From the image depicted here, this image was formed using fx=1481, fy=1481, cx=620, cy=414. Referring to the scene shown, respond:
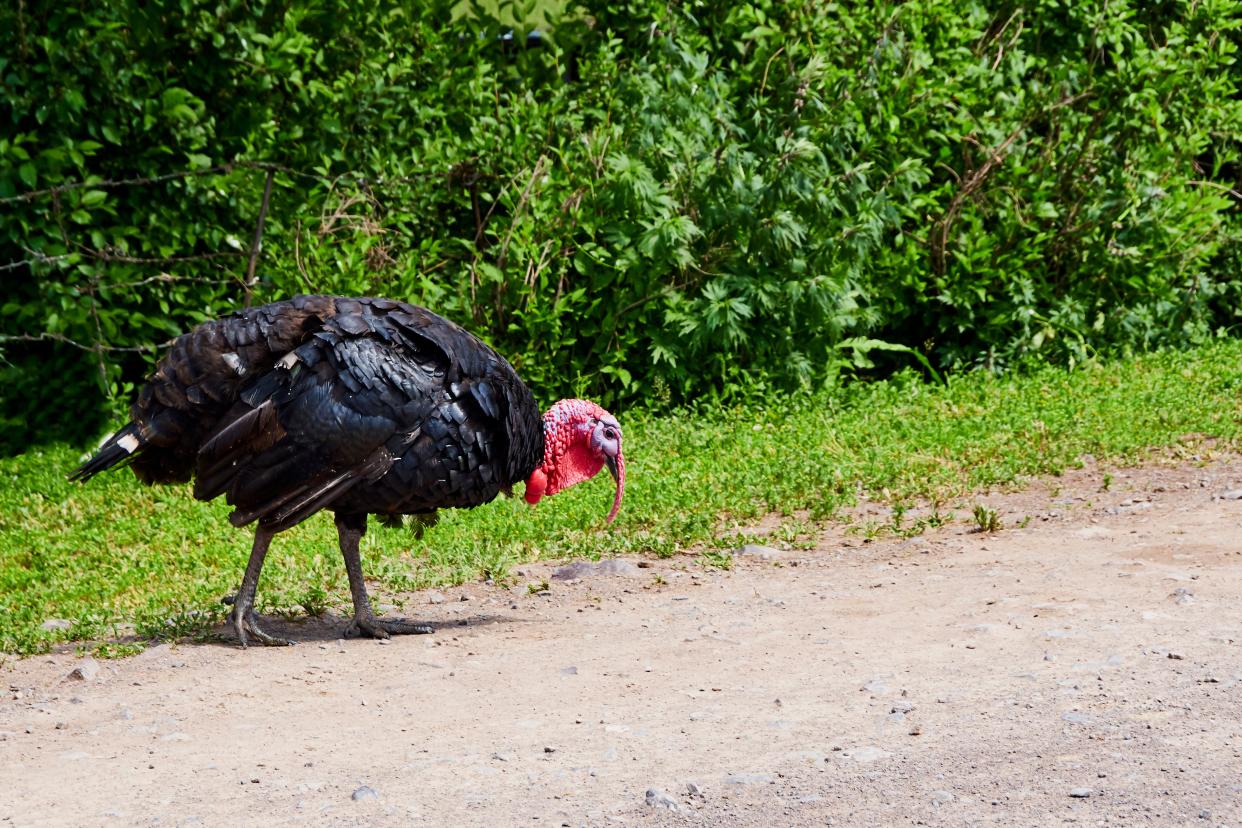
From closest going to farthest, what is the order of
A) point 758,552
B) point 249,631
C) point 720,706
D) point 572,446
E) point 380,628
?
point 720,706, point 249,631, point 380,628, point 572,446, point 758,552

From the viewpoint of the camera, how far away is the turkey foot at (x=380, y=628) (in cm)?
570

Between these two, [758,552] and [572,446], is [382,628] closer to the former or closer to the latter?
[572,446]

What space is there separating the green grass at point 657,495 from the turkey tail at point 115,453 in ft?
2.35

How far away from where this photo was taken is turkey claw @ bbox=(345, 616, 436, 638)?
570 centimetres

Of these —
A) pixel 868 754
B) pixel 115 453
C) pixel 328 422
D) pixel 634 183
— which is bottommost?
pixel 868 754

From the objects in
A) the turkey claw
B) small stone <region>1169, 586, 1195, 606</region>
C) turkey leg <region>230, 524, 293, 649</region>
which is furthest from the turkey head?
small stone <region>1169, 586, 1195, 606</region>

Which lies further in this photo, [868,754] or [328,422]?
[328,422]

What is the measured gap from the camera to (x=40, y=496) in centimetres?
826

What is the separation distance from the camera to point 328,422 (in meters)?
5.37

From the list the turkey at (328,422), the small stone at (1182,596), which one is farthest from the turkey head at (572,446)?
the small stone at (1182,596)

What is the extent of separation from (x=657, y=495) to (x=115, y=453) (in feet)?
9.58

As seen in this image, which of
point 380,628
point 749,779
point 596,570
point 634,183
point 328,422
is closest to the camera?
point 749,779

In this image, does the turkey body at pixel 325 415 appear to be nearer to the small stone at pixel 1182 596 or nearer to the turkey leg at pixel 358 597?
the turkey leg at pixel 358 597

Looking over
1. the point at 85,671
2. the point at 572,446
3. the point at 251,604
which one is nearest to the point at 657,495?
the point at 572,446
